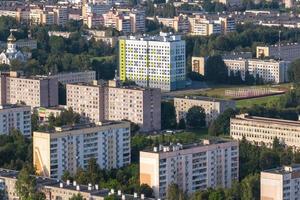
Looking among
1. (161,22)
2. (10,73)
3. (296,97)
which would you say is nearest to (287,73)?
(296,97)

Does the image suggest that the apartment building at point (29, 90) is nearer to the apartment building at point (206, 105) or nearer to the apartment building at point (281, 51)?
the apartment building at point (206, 105)

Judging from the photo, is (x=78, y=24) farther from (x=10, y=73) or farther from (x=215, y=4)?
(x=10, y=73)

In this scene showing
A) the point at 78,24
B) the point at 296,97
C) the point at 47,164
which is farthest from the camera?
the point at 78,24

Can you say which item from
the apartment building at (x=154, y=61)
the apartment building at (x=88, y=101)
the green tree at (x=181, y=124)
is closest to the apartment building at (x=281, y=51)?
the apartment building at (x=154, y=61)

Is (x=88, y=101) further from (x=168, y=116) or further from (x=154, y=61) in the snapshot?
(x=154, y=61)

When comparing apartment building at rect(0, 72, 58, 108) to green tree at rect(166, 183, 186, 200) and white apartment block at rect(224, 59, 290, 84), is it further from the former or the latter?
green tree at rect(166, 183, 186, 200)

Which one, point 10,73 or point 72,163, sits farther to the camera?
point 10,73
